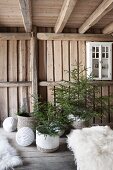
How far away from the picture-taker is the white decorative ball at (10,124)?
4.72 meters

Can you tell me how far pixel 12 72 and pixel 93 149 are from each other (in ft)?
10.5

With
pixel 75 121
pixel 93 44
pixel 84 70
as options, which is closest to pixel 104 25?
pixel 93 44

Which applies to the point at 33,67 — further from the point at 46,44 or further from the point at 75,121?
the point at 75,121

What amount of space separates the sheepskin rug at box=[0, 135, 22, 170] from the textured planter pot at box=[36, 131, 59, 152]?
0.44 meters

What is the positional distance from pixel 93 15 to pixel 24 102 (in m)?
2.54

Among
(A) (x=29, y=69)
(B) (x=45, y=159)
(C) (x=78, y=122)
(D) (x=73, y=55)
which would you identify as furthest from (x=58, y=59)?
(B) (x=45, y=159)

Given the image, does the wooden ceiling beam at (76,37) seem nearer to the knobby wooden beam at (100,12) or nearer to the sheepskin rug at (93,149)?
the knobby wooden beam at (100,12)

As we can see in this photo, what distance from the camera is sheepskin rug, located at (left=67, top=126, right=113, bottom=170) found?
2.28 metres

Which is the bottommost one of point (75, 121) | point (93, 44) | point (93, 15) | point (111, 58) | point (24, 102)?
point (75, 121)

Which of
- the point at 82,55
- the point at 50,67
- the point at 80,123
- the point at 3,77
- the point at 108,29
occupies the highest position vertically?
the point at 108,29

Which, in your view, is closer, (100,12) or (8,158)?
(8,158)

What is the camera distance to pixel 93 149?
2.48 meters

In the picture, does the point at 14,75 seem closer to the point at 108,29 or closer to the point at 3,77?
the point at 3,77

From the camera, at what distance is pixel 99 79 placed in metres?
5.13
